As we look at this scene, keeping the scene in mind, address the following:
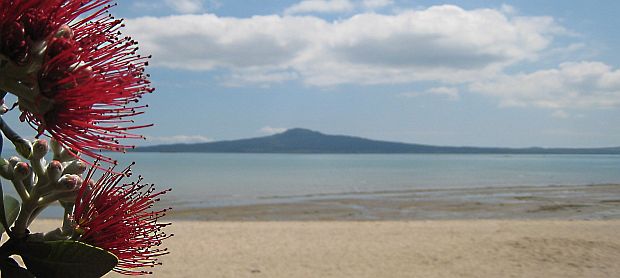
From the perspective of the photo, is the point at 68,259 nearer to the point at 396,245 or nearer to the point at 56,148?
the point at 56,148

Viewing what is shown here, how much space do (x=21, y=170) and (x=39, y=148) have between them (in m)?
0.06

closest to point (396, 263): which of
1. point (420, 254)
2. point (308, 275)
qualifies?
point (420, 254)

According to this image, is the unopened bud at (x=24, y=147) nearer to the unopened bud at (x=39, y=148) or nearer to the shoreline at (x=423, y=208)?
the unopened bud at (x=39, y=148)

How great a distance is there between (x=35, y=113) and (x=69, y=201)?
0.27m

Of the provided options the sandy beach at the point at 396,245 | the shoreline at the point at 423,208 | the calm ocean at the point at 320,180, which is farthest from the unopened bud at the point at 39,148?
the calm ocean at the point at 320,180

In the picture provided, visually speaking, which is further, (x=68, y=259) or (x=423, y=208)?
(x=423, y=208)

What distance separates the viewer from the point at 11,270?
1.07 metres

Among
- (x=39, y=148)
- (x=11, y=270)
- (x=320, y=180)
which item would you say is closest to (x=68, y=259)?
(x=11, y=270)

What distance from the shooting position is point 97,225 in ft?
3.84

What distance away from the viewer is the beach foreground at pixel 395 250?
497 inches

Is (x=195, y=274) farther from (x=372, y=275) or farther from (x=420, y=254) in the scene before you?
(x=420, y=254)

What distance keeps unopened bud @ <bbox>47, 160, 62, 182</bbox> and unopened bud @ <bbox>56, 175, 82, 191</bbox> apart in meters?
0.01

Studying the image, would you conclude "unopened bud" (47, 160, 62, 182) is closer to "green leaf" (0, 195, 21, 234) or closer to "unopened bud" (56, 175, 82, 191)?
"unopened bud" (56, 175, 82, 191)

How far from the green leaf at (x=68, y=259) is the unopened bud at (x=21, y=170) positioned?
12 cm
